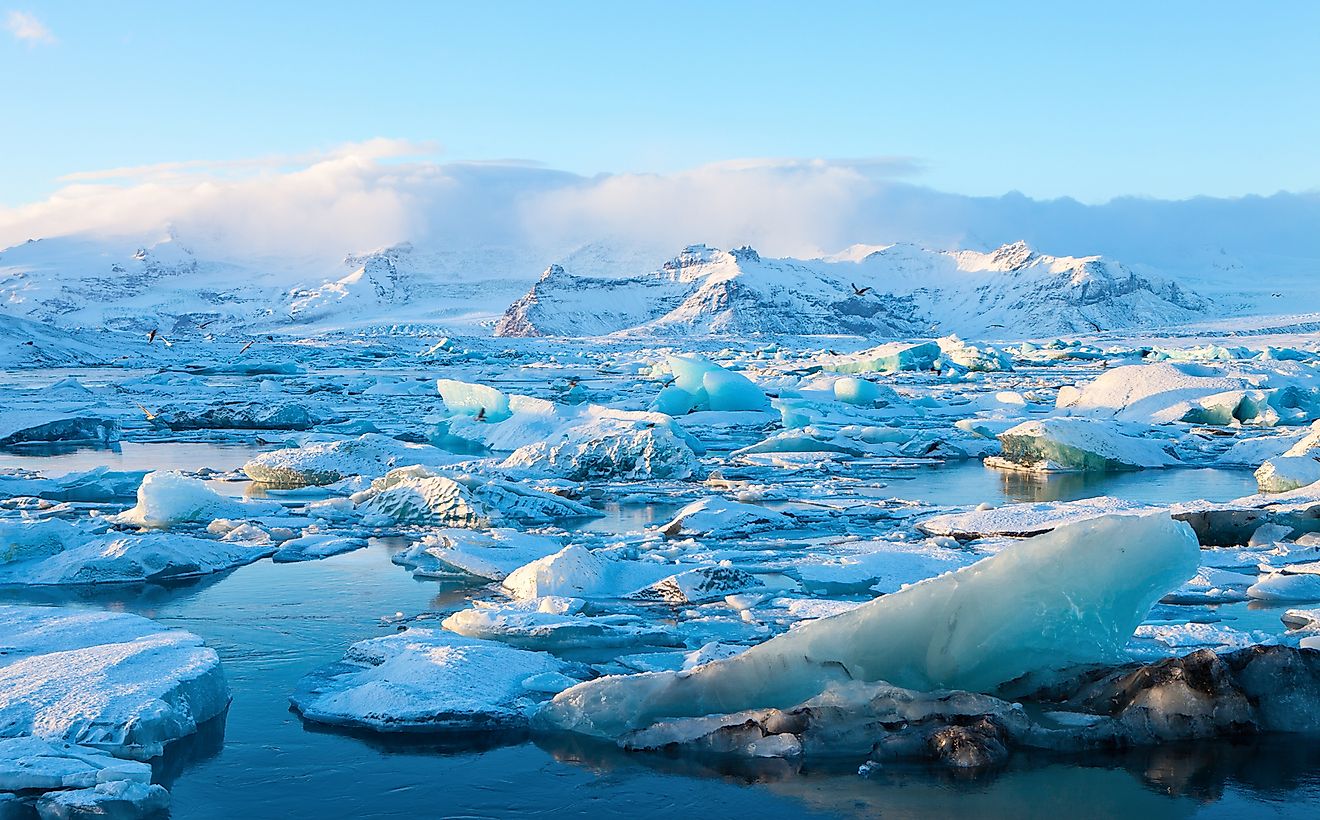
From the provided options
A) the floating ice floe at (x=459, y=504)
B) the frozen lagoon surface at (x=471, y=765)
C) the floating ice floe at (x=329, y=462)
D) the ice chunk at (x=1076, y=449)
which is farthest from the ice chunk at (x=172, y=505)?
the ice chunk at (x=1076, y=449)

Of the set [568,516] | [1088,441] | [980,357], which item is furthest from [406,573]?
[980,357]

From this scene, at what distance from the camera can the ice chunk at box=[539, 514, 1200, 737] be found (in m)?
4.08

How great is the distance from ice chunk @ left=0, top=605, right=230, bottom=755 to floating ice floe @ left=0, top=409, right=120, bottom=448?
34.9ft

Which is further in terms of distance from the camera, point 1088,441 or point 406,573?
point 1088,441

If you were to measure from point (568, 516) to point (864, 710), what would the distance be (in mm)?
5129

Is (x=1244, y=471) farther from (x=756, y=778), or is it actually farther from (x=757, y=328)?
(x=757, y=328)

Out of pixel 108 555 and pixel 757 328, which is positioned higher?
pixel 108 555

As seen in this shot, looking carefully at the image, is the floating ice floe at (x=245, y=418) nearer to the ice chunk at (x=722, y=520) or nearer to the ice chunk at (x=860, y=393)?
the ice chunk at (x=860, y=393)

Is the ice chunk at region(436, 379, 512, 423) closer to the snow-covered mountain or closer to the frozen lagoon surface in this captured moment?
the frozen lagoon surface

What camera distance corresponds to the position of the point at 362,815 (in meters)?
3.42

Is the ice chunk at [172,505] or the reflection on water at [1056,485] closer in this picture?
the ice chunk at [172,505]

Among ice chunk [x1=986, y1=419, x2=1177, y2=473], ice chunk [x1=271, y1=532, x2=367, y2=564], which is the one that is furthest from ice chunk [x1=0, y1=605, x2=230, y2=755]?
ice chunk [x1=986, y1=419, x2=1177, y2=473]

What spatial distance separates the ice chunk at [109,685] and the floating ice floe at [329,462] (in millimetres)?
5628

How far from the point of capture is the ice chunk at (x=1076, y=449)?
11.7 m
